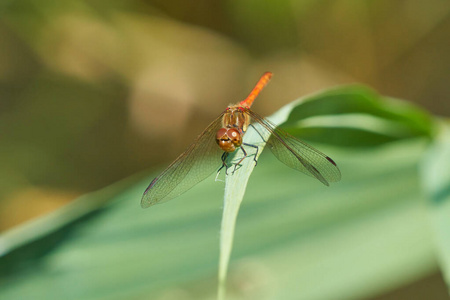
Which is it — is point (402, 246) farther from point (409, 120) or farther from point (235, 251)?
point (235, 251)

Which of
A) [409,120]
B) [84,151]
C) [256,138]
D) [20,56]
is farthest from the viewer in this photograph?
[84,151]

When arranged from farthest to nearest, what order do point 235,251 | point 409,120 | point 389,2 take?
point 389,2 → point 235,251 → point 409,120

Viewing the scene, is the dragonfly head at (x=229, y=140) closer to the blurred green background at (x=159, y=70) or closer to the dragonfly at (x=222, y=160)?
the dragonfly at (x=222, y=160)

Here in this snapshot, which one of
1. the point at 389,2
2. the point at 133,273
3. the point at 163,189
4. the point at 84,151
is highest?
the point at 389,2

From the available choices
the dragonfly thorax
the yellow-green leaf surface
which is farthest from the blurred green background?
the yellow-green leaf surface

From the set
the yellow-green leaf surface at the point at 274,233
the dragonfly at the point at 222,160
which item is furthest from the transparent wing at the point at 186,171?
the yellow-green leaf surface at the point at 274,233

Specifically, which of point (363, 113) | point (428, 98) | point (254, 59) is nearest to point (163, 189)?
point (363, 113)

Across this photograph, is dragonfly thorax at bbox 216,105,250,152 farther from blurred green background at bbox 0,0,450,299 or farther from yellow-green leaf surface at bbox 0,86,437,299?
blurred green background at bbox 0,0,450,299
